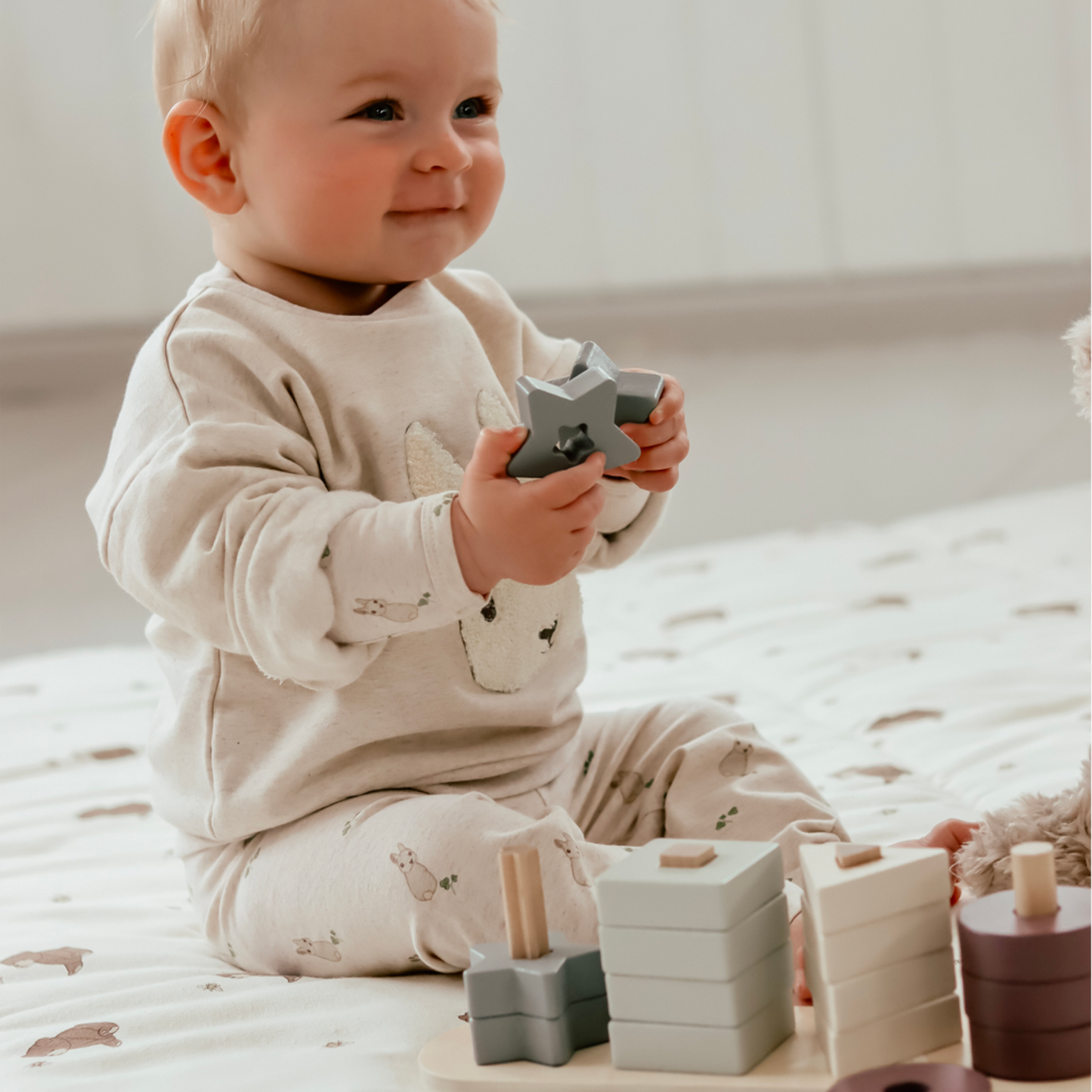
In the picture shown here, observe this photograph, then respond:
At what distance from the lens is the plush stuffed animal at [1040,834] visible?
649mm

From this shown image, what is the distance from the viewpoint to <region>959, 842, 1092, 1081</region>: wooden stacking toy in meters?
0.47

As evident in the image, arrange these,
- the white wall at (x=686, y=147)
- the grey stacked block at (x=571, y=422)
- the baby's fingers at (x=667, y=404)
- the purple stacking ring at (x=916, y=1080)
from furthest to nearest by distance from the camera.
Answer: the white wall at (x=686, y=147) < the baby's fingers at (x=667, y=404) < the grey stacked block at (x=571, y=422) < the purple stacking ring at (x=916, y=1080)

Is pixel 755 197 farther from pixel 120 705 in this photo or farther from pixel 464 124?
pixel 464 124

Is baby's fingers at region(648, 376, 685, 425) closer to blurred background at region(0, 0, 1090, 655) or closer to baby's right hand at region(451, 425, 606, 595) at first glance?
baby's right hand at region(451, 425, 606, 595)

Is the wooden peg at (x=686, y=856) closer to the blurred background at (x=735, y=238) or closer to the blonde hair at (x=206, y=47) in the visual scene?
the blonde hair at (x=206, y=47)

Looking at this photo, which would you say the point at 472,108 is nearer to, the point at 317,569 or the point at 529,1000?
the point at 317,569

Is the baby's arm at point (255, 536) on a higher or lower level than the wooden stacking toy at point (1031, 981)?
higher

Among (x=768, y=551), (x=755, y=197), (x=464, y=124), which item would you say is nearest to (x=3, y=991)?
(x=464, y=124)

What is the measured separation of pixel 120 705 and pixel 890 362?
2.07 meters

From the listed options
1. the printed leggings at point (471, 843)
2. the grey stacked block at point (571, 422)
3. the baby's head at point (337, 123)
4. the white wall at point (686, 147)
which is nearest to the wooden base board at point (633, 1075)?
the printed leggings at point (471, 843)

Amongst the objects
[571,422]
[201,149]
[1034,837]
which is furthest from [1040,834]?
[201,149]

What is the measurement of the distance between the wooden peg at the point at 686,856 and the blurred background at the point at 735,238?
172 centimetres

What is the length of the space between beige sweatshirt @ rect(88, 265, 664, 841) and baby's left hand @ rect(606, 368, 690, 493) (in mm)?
104

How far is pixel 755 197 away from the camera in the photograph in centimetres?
282
